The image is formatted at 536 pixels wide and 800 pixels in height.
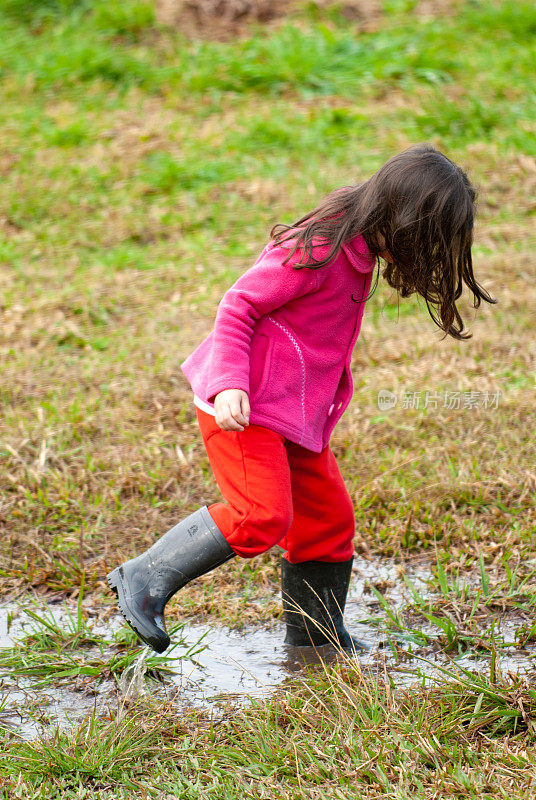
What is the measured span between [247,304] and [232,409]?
274 mm

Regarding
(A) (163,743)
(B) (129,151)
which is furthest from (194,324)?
(A) (163,743)

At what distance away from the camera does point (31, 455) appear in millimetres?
3590

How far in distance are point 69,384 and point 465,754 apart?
2.74 meters

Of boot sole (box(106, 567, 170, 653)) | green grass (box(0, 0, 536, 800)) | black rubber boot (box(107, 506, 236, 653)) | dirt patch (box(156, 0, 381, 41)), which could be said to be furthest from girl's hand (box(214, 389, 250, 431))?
dirt patch (box(156, 0, 381, 41))

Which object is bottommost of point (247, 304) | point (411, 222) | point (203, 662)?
point (203, 662)

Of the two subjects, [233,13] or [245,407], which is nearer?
[245,407]

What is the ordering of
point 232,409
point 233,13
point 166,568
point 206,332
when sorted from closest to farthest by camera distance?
point 232,409
point 166,568
point 206,332
point 233,13

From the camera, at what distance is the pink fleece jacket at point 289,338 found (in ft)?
7.11

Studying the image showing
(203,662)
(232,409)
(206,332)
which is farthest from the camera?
(206,332)

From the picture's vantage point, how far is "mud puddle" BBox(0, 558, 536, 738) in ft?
7.68

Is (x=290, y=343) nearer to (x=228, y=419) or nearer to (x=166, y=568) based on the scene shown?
(x=228, y=419)

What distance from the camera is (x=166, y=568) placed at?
2.30 meters

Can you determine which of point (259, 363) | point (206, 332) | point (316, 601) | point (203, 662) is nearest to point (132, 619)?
point (203, 662)

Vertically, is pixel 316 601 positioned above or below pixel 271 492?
below
